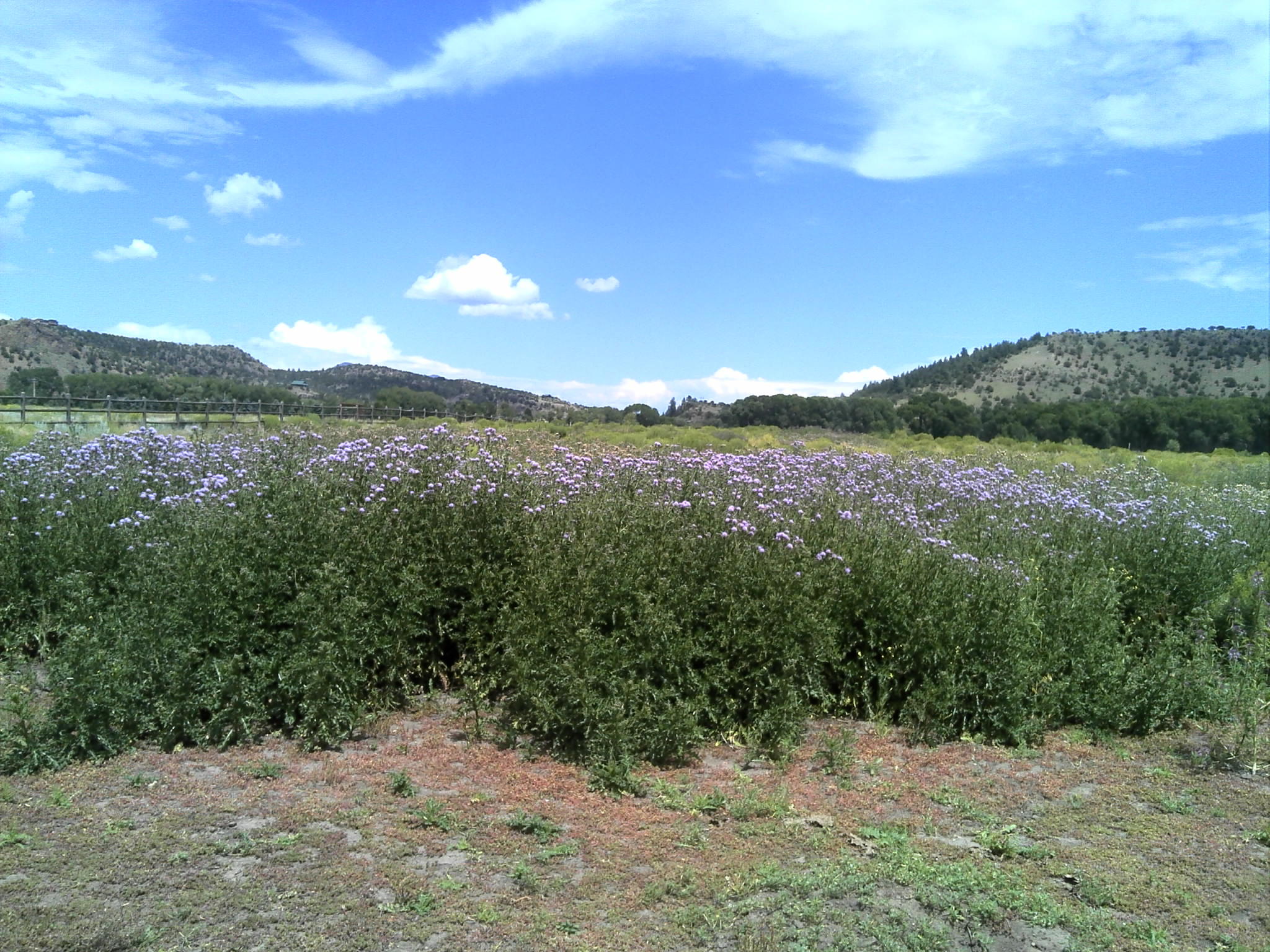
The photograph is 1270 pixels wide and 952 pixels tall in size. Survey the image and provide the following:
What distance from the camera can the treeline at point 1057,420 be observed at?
102 ft

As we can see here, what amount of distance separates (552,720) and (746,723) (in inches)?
51.0

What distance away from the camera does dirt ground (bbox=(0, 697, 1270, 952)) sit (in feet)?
10.8

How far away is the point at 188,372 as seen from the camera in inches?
1834

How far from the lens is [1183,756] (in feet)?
Answer: 18.2

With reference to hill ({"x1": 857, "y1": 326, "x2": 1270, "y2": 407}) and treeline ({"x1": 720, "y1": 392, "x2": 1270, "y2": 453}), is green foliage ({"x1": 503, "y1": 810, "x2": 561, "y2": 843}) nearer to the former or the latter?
treeline ({"x1": 720, "y1": 392, "x2": 1270, "y2": 453})

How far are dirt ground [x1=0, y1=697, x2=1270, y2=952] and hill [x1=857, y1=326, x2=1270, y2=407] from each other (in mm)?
59970

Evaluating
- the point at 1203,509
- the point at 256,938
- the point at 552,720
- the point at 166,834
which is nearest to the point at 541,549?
the point at 552,720

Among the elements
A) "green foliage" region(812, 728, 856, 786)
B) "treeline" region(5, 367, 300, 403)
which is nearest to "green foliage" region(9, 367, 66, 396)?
"treeline" region(5, 367, 300, 403)

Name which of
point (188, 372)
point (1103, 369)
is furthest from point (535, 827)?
point (1103, 369)

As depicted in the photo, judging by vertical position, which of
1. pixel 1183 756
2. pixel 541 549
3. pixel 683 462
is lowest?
pixel 1183 756

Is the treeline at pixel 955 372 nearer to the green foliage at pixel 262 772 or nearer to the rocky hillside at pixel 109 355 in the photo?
the rocky hillside at pixel 109 355

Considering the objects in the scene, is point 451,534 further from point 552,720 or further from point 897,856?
point 897,856

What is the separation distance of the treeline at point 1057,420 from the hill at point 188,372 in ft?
33.6

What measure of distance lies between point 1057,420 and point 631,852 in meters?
36.5
